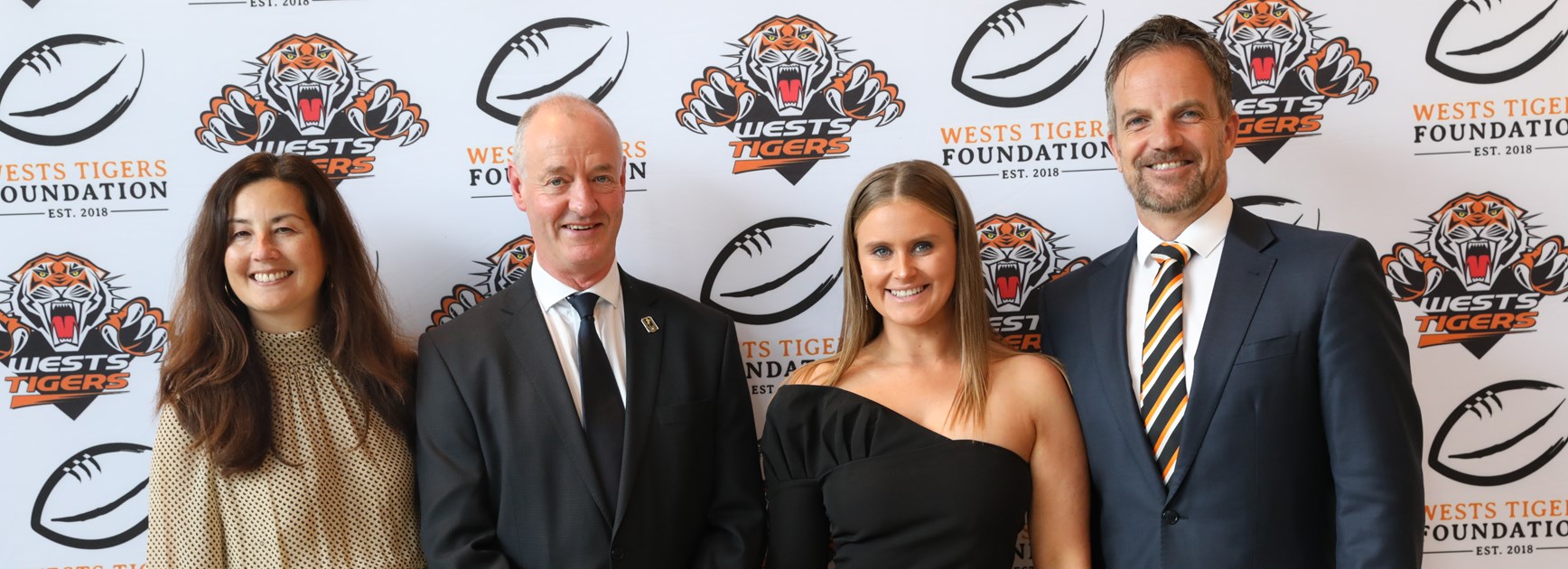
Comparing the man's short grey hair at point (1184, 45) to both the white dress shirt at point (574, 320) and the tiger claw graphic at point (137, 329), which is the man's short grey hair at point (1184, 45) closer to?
the white dress shirt at point (574, 320)

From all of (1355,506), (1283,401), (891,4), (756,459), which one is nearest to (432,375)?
(756,459)

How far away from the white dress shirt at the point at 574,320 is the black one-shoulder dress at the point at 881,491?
454 millimetres

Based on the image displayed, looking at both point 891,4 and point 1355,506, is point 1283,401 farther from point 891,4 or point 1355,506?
point 891,4

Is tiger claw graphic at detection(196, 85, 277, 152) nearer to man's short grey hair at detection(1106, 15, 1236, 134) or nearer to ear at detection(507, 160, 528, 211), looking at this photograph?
ear at detection(507, 160, 528, 211)

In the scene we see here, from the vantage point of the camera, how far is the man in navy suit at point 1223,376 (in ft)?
6.86

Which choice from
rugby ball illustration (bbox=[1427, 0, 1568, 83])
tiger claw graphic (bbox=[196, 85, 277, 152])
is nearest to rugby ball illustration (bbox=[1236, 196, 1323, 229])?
rugby ball illustration (bbox=[1427, 0, 1568, 83])

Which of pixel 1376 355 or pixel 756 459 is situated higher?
pixel 1376 355

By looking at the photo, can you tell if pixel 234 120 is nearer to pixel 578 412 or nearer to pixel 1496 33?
pixel 578 412

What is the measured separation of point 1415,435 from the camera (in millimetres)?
2150

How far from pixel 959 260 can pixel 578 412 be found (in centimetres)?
100

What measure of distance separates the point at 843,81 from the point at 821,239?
0.47 m

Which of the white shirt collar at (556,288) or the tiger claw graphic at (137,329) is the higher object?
the white shirt collar at (556,288)

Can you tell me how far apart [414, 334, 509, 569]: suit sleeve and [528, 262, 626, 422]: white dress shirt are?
266mm

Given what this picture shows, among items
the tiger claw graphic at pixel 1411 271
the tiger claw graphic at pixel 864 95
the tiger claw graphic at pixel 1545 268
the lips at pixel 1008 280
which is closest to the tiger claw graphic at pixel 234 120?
the tiger claw graphic at pixel 864 95
